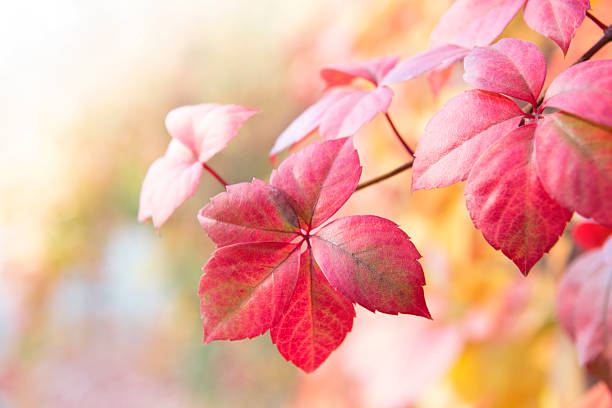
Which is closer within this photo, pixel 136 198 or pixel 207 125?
pixel 207 125

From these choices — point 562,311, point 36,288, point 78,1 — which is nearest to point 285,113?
point 78,1

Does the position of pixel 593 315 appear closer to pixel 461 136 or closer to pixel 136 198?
pixel 461 136

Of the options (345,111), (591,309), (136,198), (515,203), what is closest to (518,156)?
(515,203)

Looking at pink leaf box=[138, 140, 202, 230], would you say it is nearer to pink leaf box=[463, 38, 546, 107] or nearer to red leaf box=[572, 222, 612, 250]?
pink leaf box=[463, 38, 546, 107]

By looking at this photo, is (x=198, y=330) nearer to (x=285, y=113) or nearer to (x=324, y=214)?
(x=285, y=113)

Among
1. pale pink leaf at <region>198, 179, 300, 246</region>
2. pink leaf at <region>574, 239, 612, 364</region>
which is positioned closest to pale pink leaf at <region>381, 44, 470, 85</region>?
pale pink leaf at <region>198, 179, 300, 246</region>

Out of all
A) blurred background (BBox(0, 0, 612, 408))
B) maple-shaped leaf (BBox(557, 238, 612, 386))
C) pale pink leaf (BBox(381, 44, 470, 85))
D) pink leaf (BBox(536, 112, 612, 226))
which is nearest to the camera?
pink leaf (BBox(536, 112, 612, 226))

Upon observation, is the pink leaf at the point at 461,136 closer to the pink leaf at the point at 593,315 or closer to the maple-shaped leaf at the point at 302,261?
the maple-shaped leaf at the point at 302,261
